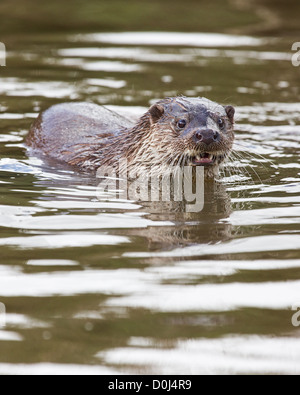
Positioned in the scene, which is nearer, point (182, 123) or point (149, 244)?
point (149, 244)

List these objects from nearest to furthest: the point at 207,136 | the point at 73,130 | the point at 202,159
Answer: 1. the point at 207,136
2. the point at 202,159
3. the point at 73,130

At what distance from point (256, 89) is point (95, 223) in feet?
17.0

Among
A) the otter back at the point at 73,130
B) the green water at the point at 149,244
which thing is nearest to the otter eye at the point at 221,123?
the green water at the point at 149,244

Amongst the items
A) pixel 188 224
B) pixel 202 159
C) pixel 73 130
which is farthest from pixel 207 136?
pixel 73 130

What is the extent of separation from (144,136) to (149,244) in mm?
2169

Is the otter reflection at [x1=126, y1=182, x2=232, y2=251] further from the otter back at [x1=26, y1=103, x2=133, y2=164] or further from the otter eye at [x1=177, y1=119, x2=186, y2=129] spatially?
the otter back at [x1=26, y1=103, x2=133, y2=164]

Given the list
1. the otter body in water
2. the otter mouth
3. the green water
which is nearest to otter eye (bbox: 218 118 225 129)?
the otter body in water

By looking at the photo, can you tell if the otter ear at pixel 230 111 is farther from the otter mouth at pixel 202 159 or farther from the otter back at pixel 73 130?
the otter back at pixel 73 130

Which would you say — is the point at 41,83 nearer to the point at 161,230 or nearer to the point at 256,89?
the point at 256,89

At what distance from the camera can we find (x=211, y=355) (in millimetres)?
3732

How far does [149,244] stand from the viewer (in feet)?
17.1

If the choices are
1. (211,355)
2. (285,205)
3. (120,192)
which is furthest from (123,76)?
(211,355)

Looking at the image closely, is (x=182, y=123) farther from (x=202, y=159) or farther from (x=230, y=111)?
(x=230, y=111)
